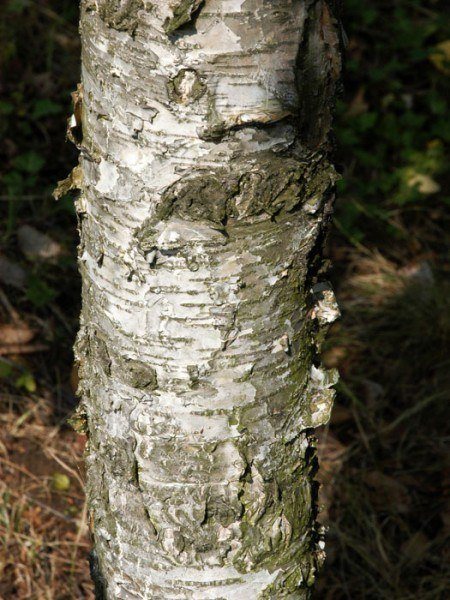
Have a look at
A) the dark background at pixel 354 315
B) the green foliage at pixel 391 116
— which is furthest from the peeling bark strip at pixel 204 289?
the green foliage at pixel 391 116

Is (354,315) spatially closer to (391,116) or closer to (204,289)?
(391,116)

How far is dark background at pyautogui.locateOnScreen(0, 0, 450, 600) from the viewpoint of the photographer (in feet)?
8.16

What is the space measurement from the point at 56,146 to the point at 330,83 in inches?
108

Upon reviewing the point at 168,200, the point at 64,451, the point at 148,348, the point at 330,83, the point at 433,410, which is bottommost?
the point at 64,451

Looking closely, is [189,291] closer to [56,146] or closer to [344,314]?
[344,314]

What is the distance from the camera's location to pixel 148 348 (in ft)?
3.99

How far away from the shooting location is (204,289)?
115cm

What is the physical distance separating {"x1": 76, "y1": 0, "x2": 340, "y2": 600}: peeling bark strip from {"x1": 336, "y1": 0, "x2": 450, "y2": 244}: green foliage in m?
2.29

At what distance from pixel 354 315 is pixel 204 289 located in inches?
85.8

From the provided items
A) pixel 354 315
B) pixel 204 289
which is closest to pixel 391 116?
pixel 354 315

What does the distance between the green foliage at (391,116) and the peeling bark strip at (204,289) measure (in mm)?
2287

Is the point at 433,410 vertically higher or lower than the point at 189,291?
lower

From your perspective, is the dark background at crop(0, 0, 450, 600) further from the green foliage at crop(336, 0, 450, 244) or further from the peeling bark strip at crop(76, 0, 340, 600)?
the peeling bark strip at crop(76, 0, 340, 600)

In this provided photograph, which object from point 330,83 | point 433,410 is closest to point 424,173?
point 433,410
